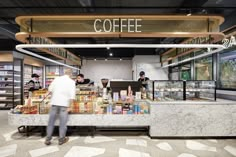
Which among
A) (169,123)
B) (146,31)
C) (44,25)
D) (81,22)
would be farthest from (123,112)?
(44,25)

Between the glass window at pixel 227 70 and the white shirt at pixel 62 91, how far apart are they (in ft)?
14.9

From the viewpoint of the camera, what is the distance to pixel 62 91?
14.1 feet

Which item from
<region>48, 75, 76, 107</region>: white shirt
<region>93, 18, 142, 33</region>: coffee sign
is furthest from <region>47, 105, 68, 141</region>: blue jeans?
<region>93, 18, 142, 33</region>: coffee sign

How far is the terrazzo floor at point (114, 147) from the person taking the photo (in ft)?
12.0

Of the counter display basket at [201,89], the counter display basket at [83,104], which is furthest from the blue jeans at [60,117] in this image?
the counter display basket at [201,89]

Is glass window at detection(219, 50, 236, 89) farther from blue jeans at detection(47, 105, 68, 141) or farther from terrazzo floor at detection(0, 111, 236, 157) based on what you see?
blue jeans at detection(47, 105, 68, 141)

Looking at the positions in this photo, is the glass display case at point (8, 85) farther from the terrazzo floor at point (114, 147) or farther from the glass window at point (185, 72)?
the glass window at point (185, 72)

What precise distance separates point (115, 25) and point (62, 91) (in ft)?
6.44

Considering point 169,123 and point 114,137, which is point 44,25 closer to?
point 114,137

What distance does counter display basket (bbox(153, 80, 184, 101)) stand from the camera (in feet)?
16.6

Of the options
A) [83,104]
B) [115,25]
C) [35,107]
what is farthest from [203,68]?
[35,107]

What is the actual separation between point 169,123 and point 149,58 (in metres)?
6.57

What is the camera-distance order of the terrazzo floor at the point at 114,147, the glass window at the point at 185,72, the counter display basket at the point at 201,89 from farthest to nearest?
the glass window at the point at 185,72 → the counter display basket at the point at 201,89 → the terrazzo floor at the point at 114,147

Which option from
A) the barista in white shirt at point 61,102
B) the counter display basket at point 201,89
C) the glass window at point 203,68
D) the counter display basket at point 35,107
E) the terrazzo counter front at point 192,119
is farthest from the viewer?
the glass window at point 203,68
